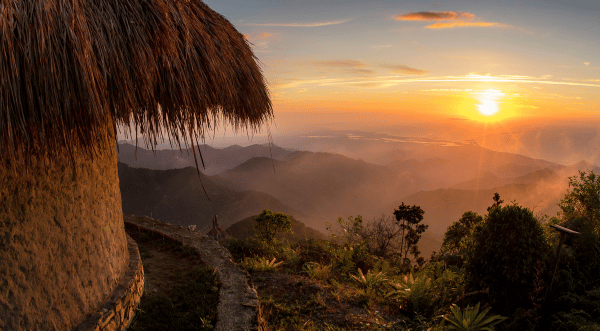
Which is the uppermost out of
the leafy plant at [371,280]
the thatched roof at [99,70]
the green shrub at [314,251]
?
the thatched roof at [99,70]

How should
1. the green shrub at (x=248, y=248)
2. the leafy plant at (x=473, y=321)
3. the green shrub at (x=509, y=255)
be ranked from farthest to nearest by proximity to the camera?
the green shrub at (x=248, y=248) < the green shrub at (x=509, y=255) < the leafy plant at (x=473, y=321)

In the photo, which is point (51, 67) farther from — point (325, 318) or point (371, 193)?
point (371, 193)

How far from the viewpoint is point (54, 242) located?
2871 millimetres

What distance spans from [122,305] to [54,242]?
126 cm

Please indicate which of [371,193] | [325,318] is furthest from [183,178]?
[325,318]

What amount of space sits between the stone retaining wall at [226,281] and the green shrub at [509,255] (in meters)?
3.90

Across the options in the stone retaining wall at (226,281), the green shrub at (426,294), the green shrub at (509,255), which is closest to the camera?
the stone retaining wall at (226,281)

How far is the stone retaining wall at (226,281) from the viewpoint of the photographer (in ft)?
13.9

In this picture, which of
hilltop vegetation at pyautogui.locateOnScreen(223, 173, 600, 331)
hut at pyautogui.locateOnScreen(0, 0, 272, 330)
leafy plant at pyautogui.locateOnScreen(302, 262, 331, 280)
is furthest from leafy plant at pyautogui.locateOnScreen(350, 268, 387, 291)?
hut at pyautogui.locateOnScreen(0, 0, 272, 330)

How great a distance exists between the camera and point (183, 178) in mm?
68438

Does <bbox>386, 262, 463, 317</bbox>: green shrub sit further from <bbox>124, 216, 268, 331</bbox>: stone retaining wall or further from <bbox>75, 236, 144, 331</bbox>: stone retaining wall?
<bbox>75, 236, 144, 331</bbox>: stone retaining wall

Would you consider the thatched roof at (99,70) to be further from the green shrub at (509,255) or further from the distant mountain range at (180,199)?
the distant mountain range at (180,199)

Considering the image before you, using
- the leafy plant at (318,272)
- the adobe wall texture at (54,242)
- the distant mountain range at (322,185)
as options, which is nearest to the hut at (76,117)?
the adobe wall texture at (54,242)

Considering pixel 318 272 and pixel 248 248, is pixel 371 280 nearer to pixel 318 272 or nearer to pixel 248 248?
pixel 318 272
